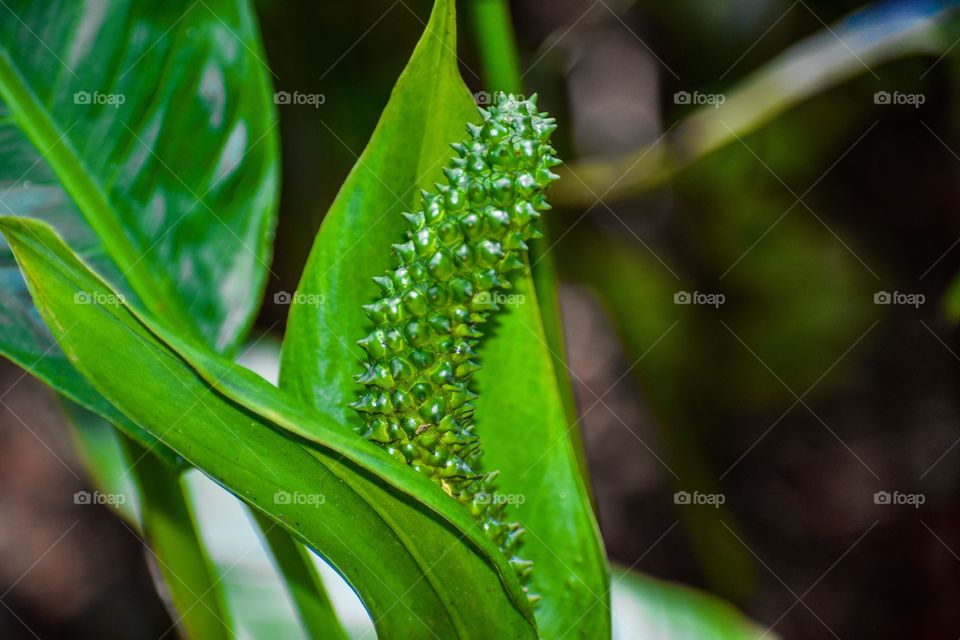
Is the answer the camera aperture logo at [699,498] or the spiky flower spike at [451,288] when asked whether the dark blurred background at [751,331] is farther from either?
the spiky flower spike at [451,288]

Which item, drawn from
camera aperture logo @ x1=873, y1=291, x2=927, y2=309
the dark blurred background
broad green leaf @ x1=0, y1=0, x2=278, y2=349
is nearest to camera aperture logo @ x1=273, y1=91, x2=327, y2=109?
the dark blurred background

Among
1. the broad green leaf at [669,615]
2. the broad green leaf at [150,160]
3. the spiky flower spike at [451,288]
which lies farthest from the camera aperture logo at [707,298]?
the spiky flower spike at [451,288]

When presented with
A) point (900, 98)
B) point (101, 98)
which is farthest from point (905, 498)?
point (101, 98)

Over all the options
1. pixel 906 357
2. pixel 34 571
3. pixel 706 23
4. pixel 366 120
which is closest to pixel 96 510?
pixel 34 571

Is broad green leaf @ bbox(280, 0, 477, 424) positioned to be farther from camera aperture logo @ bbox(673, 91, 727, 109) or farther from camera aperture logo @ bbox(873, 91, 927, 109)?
camera aperture logo @ bbox(873, 91, 927, 109)

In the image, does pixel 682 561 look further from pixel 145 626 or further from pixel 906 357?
pixel 145 626
